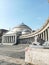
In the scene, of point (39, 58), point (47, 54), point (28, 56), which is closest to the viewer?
point (47, 54)

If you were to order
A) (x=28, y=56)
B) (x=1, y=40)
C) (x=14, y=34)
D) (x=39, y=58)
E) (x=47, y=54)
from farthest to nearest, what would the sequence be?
(x=1, y=40) → (x=14, y=34) → (x=28, y=56) → (x=39, y=58) → (x=47, y=54)

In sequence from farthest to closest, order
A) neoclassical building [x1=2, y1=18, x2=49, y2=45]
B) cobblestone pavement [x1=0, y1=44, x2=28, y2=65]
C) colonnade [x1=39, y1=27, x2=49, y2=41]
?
neoclassical building [x1=2, y1=18, x2=49, y2=45]
colonnade [x1=39, y1=27, x2=49, y2=41]
cobblestone pavement [x1=0, y1=44, x2=28, y2=65]

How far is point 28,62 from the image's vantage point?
40.3 ft

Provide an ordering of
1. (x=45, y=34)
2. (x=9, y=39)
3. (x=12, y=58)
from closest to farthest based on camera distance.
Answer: (x=12, y=58)
(x=45, y=34)
(x=9, y=39)

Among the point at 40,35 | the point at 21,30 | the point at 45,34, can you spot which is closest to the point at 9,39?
the point at 21,30

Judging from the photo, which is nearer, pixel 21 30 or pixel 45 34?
pixel 45 34

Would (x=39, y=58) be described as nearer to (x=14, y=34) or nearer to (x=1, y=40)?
(x=14, y=34)

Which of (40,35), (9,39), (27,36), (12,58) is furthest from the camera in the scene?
(9,39)

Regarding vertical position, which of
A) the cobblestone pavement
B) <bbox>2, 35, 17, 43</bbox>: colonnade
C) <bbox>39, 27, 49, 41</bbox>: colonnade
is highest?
<bbox>39, 27, 49, 41</bbox>: colonnade

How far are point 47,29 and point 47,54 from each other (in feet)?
93.2

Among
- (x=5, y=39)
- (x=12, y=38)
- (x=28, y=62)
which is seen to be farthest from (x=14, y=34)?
(x=28, y=62)

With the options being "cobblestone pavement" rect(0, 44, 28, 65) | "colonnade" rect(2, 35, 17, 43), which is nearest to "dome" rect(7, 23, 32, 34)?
"colonnade" rect(2, 35, 17, 43)

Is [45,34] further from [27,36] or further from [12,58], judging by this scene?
[12,58]

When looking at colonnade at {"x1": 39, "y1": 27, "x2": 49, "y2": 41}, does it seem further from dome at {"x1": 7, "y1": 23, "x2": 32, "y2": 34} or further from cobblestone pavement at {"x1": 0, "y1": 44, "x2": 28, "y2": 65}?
cobblestone pavement at {"x1": 0, "y1": 44, "x2": 28, "y2": 65}
